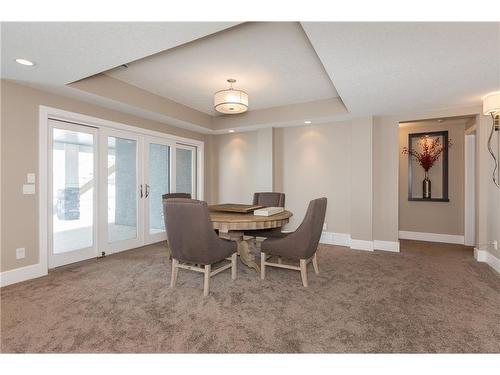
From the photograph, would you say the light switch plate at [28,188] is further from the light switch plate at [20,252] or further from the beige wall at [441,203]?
the beige wall at [441,203]

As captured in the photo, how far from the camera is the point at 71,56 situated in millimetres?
2227

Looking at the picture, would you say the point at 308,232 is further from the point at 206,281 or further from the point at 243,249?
the point at 206,281

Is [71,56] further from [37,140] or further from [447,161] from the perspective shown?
[447,161]

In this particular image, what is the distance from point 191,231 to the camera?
2.37m

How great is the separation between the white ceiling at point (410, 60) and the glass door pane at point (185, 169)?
3.20 meters

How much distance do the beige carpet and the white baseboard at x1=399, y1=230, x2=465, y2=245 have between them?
1.51 meters

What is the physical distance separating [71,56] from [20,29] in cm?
43

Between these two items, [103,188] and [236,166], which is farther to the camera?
[236,166]

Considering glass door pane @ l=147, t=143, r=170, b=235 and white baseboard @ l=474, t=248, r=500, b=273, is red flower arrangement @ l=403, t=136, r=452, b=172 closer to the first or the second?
white baseboard @ l=474, t=248, r=500, b=273

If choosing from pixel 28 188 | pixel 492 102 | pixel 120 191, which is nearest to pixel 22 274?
pixel 28 188

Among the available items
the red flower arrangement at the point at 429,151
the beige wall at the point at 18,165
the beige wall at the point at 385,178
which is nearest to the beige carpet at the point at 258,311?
the beige wall at the point at 18,165

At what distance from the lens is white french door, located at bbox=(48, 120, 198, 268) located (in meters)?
3.31

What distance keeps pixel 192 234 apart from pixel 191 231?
0.03m
